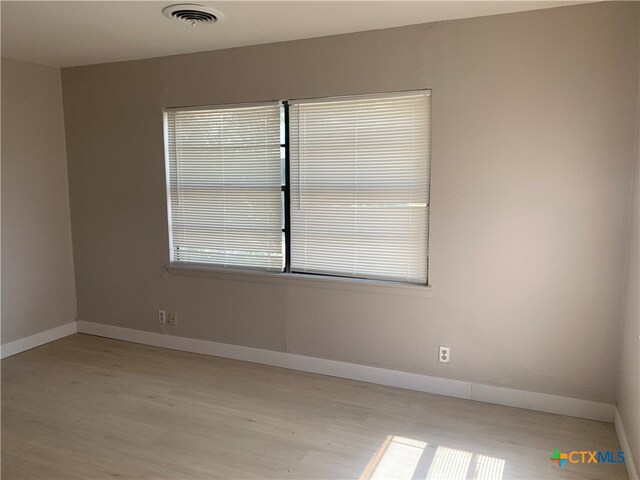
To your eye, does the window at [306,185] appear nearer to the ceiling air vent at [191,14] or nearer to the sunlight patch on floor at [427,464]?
the ceiling air vent at [191,14]

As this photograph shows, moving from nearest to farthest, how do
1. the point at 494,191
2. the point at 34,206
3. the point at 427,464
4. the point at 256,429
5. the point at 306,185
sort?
the point at 427,464
the point at 256,429
the point at 494,191
the point at 306,185
the point at 34,206

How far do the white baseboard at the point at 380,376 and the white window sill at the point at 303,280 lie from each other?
21.5 inches

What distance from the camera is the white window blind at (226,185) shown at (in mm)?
3654

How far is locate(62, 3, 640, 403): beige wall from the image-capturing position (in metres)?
2.75

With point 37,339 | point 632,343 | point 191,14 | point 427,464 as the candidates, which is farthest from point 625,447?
point 37,339

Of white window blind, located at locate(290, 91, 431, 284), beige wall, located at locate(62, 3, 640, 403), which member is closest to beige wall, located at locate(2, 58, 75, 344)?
beige wall, located at locate(62, 3, 640, 403)

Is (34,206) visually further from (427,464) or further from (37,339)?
(427,464)

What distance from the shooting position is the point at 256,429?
2842mm

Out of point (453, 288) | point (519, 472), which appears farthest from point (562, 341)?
point (519, 472)

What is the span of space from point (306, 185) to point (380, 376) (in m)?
1.43

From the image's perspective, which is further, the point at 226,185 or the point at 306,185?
the point at 226,185

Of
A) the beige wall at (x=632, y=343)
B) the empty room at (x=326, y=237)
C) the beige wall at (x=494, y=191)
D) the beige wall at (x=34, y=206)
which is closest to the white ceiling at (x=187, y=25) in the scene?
the empty room at (x=326, y=237)

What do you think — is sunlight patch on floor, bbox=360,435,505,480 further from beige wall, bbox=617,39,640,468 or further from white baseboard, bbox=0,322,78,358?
white baseboard, bbox=0,322,78,358

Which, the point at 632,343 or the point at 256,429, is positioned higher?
the point at 632,343
